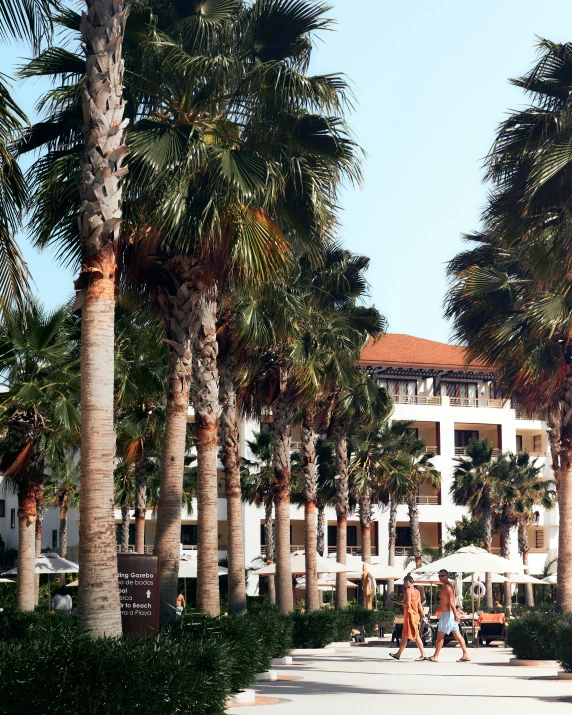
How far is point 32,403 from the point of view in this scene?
2344cm

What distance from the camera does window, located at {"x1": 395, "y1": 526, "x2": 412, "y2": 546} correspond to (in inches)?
2803

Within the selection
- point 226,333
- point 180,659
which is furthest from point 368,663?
point 180,659

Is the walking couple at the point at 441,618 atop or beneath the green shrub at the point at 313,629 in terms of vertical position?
atop

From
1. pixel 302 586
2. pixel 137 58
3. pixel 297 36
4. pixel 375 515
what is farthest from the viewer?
pixel 375 515

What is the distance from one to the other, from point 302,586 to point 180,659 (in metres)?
40.8

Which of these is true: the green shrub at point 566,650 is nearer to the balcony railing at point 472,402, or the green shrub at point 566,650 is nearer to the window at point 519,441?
the balcony railing at point 472,402

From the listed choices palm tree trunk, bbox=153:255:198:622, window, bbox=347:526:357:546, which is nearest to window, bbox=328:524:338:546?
window, bbox=347:526:357:546

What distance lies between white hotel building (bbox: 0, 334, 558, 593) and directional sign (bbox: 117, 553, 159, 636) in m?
53.3

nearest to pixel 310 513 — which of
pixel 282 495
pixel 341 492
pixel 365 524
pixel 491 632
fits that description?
pixel 282 495

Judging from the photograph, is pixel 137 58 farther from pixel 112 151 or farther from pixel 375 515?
pixel 375 515

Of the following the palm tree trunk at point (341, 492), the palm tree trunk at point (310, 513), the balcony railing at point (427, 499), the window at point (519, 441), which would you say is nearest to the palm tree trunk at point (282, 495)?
the palm tree trunk at point (310, 513)

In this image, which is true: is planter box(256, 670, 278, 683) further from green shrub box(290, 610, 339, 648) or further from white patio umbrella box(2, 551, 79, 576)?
white patio umbrella box(2, 551, 79, 576)

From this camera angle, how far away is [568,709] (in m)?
14.4

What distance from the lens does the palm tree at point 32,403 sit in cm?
2312
